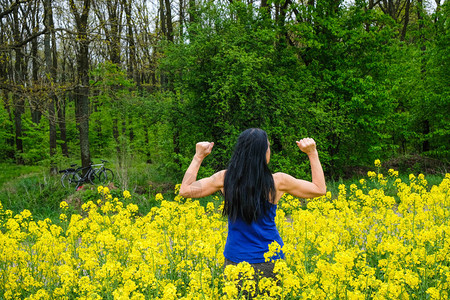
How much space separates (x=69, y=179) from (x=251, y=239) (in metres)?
10.7

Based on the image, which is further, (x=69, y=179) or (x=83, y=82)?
(x=83, y=82)

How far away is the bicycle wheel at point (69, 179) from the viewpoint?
12.0 m

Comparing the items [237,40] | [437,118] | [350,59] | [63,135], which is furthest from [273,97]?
[63,135]

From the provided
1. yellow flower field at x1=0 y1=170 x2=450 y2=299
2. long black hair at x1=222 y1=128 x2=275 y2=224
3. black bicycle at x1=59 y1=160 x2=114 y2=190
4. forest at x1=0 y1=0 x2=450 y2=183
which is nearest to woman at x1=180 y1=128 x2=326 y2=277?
long black hair at x1=222 y1=128 x2=275 y2=224

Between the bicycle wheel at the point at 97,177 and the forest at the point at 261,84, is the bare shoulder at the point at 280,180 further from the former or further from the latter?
the bicycle wheel at the point at 97,177

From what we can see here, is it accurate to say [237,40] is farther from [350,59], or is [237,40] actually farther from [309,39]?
[350,59]

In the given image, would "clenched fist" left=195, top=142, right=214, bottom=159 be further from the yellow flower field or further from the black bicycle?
the black bicycle

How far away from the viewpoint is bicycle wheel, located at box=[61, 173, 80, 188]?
1201 centimetres

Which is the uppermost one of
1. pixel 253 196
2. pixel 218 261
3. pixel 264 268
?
pixel 253 196

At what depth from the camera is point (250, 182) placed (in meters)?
2.77

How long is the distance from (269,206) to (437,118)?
14.0 metres

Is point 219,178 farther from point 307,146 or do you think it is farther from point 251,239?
point 307,146

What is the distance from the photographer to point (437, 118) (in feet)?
47.1

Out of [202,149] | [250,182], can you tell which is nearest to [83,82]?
[202,149]
